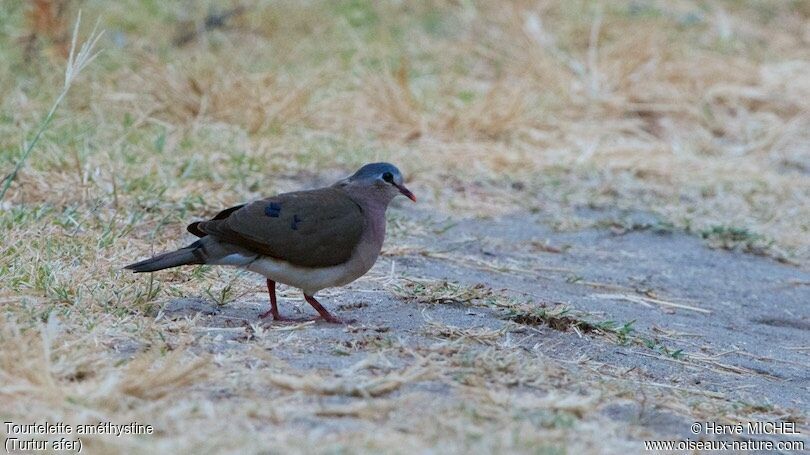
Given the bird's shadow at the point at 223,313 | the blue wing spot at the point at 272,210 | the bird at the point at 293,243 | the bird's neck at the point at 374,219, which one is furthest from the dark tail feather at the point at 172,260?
the bird's neck at the point at 374,219

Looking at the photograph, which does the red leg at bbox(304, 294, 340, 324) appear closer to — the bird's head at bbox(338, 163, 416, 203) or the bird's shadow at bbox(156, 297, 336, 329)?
the bird's shadow at bbox(156, 297, 336, 329)

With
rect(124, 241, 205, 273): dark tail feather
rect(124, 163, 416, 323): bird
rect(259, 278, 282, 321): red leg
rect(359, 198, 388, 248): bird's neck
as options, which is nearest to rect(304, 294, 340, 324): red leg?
rect(124, 163, 416, 323): bird

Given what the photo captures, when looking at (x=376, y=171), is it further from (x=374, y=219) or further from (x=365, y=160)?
(x=365, y=160)

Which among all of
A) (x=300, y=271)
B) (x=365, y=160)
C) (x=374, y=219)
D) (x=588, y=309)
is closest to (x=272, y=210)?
(x=300, y=271)

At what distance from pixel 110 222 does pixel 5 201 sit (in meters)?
0.67

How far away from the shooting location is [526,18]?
10258 millimetres

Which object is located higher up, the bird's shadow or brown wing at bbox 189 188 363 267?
A: brown wing at bbox 189 188 363 267

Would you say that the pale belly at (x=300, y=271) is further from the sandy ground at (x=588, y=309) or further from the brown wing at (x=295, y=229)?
the sandy ground at (x=588, y=309)

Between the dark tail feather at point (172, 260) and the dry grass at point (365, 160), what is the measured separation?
15 centimetres

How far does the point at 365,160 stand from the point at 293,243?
318 centimetres

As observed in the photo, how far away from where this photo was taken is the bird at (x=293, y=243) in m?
3.83

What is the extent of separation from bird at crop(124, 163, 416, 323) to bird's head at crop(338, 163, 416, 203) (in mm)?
95

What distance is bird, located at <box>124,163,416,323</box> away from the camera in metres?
3.83

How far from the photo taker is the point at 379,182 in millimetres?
4102
